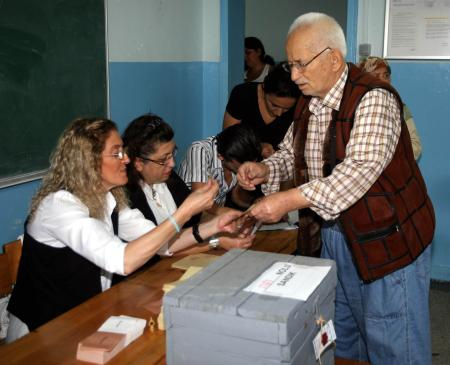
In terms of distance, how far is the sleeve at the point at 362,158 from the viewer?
1768 mm

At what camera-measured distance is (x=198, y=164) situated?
3.10 metres

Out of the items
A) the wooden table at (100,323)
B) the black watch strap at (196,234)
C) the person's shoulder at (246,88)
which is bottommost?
the wooden table at (100,323)

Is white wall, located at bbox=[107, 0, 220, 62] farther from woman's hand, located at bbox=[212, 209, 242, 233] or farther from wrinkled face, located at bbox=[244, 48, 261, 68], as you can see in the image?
woman's hand, located at bbox=[212, 209, 242, 233]

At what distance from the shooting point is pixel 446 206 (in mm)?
4234

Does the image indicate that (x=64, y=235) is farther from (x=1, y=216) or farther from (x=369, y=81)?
(x=369, y=81)

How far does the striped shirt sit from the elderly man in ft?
3.63

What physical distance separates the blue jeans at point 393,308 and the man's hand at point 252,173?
39 centimetres

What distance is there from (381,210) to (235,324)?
0.96m

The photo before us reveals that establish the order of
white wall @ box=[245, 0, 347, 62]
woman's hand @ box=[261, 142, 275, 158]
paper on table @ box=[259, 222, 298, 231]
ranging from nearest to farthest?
paper on table @ box=[259, 222, 298, 231]
woman's hand @ box=[261, 142, 275, 158]
white wall @ box=[245, 0, 347, 62]

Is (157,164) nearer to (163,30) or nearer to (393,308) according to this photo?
(393,308)

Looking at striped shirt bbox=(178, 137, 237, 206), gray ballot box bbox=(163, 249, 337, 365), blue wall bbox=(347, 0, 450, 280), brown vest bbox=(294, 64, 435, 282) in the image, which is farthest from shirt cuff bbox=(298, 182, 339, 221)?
blue wall bbox=(347, 0, 450, 280)

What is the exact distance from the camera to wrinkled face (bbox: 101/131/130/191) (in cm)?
210

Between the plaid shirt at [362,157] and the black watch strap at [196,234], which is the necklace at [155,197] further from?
the plaid shirt at [362,157]

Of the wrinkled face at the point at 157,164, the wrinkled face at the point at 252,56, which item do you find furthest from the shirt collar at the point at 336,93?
the wrinkled face at the point at 252,56
